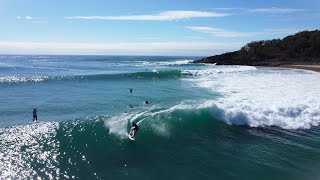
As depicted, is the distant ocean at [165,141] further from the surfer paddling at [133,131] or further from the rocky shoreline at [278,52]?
the rocky shoreline at [278,52]

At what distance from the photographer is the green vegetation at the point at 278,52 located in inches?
3228

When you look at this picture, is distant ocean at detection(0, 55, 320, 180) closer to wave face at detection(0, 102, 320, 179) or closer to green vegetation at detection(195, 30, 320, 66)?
wave face at detection(0, 102, 320, 179)

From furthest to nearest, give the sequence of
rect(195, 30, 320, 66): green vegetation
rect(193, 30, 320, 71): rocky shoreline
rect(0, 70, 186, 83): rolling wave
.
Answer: rect(195, 30, 320, 66): green vegetation → rect(193, 30, 320, 71): rocky shoreline → rect(0, 70, 186, 83): rolling wave

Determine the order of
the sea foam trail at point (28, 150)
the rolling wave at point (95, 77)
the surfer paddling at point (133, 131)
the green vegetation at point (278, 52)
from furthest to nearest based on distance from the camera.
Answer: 1. the green vegetation at point (278, 52)
2. the rolling wave at point (95, 77)
3. the surfer paddling at point (133, 131)
4. the sea foam trail at point (28, 150)

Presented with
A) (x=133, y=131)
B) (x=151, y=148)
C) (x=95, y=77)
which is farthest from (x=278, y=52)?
(x=151, y=148)

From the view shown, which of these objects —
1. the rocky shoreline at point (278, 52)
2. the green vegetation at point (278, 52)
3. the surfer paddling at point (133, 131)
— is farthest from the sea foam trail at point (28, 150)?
the green vegetation at point (278, 52)

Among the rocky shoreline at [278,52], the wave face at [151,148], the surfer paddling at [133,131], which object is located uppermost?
the rocky shoreline at [278,52]

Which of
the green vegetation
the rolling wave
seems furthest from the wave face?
the green vegetation

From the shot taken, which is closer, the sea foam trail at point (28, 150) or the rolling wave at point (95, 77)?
the sea foam trail at point (28, 150)

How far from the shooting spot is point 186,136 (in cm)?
1862

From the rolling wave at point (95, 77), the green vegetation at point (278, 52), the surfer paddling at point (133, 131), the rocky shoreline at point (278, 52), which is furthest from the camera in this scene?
the green vegetation at point (278, 52)

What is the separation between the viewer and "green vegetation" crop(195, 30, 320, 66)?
269 feet

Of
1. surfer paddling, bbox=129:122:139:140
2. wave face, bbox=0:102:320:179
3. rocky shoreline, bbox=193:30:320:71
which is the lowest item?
wave face, bbox=0:102:320:179

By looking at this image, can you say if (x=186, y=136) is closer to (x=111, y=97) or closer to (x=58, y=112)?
(x=58, y=112)
